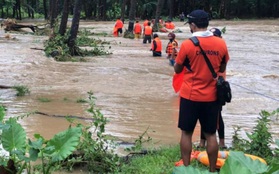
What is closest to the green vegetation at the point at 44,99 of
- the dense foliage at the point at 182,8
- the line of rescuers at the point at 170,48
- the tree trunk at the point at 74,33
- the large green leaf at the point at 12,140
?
the large green leaf at the point at 12,140

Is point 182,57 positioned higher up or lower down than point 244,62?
higher up

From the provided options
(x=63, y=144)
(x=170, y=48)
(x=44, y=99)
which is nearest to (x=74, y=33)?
(x=170, y=48)

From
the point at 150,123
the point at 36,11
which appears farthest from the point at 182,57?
the point at 36,11

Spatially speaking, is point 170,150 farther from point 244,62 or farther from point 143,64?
point 244,62

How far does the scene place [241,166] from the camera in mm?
2059

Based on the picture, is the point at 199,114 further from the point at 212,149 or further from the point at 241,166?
the point at 241,166

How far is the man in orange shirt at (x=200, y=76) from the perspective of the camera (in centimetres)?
449

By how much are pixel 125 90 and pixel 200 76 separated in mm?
6768

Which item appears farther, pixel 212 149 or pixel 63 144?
pixel 212 149

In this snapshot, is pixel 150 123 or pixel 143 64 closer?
pixel 150 123

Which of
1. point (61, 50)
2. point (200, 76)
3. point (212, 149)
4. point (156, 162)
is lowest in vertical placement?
point (61, 50)

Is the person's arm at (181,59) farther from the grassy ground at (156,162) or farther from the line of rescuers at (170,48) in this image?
the line of rescuers at (170,48)

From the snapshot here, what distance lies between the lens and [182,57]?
4516 millimetres

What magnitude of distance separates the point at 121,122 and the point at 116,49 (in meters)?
13.8
